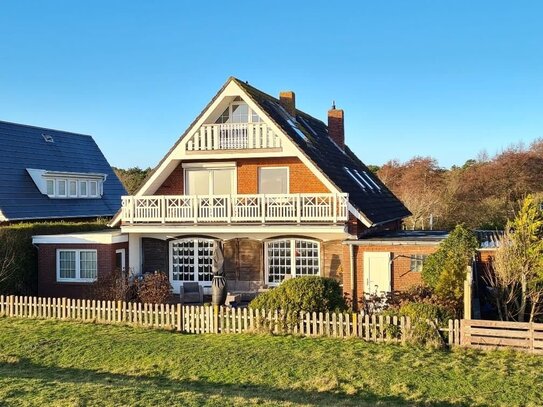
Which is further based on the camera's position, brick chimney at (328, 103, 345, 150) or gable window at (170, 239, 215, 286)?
brick chimney at (328, 103, 345, 150)

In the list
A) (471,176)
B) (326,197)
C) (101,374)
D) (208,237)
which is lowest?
(101,374)

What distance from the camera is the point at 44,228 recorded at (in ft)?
76.0

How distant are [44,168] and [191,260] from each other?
13.2m

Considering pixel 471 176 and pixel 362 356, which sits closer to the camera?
pixel 362 356

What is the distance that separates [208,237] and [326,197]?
5240 mm

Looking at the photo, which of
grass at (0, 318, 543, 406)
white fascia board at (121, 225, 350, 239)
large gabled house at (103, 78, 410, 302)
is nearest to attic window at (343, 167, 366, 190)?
large gabled house at (103, 78, 410, 302)

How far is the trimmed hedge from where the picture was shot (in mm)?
20734

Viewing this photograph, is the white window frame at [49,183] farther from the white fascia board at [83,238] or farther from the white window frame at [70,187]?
the white fascia board at [83,238]

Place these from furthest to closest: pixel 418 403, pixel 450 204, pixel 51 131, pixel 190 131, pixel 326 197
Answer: pixel 450 204 < pixel 51 131 < pixel 190 131 < pixel 326 197 < pixel 418 403

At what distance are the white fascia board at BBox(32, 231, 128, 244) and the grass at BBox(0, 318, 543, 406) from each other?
6.79m

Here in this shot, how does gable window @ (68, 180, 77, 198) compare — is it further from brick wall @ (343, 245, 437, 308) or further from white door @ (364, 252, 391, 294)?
white door @ (364, 252, 391, 294)

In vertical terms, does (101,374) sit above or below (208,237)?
below

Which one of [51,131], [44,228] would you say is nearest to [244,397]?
[44,228]

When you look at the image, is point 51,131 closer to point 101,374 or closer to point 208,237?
point 208,237
